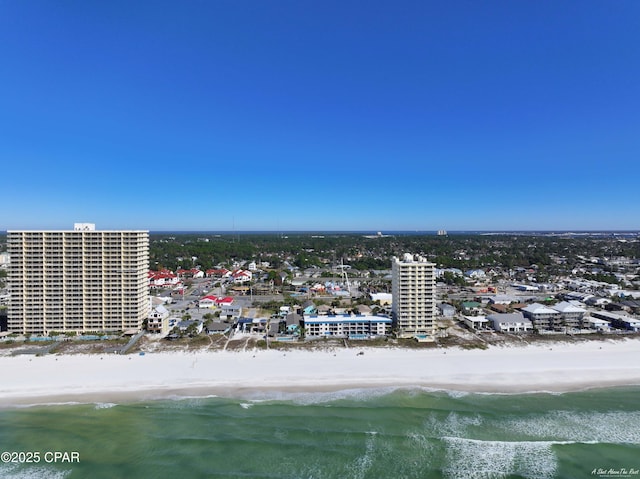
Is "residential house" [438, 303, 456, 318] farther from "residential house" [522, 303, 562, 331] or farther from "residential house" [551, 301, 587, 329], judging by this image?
"residential house" [551, 301, 587, 329]

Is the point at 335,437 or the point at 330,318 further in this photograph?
the point at 330,318

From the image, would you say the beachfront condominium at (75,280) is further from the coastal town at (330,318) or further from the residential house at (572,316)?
the residential house at (572,316)

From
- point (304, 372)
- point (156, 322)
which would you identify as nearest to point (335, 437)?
point (304, 372)

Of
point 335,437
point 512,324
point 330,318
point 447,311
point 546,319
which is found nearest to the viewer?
point 335,437

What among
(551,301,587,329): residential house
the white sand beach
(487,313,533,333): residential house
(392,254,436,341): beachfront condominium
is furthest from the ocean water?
(551,301,587,329): residential house

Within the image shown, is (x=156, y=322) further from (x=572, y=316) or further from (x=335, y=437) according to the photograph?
(x=572, y=316)

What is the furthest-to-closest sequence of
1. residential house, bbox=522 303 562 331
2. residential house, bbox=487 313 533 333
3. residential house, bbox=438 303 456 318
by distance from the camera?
residential house, bbox=438 303 456 318 < residential house, bbox=522 303 562 331 < residential house, bbox=487 313 533 333
